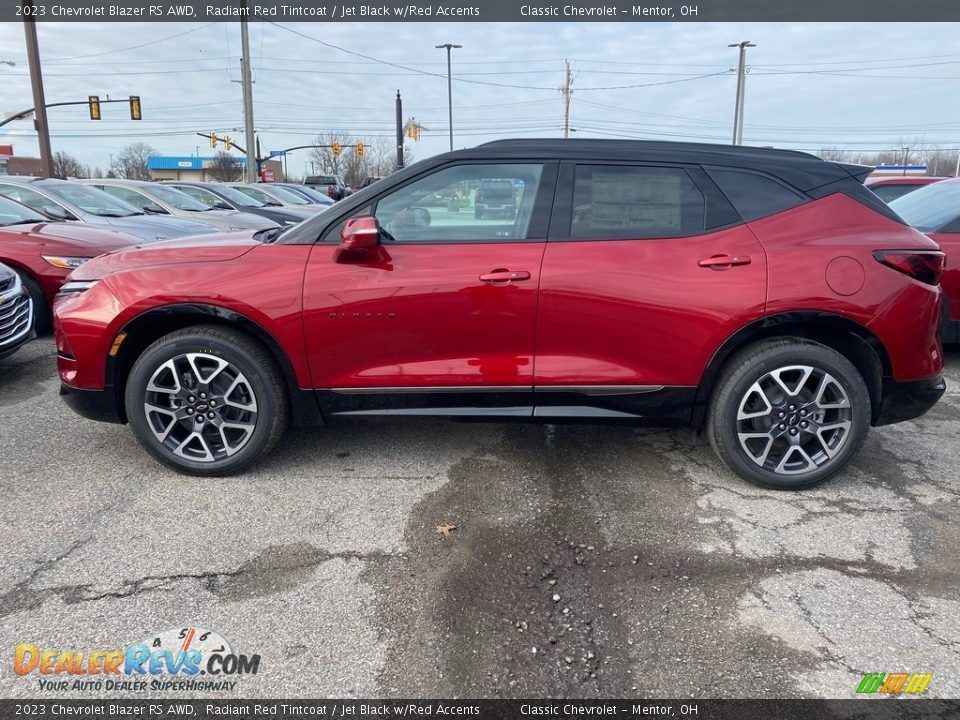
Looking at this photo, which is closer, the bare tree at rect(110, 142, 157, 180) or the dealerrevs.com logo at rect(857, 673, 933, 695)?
the dealerrevs.com logo at rect(857, 673, 933, 695)

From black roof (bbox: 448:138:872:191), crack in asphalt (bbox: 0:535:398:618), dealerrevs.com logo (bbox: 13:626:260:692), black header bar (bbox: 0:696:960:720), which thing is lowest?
black header bar (bbox: 0:696:960:720)

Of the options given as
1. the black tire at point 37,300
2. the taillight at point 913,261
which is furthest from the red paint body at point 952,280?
the black tire at point 37,300

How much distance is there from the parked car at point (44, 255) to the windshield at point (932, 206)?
7374mm

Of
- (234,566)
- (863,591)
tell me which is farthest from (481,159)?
(863,591)

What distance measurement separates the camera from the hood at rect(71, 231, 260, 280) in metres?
3.38

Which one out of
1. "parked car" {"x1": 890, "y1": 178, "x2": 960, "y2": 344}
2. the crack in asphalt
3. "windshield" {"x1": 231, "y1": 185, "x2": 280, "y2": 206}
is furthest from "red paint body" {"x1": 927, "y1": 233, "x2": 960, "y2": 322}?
"windshield" {"x1": 231, "y1": 185, "x2": 280, "y2": 206}

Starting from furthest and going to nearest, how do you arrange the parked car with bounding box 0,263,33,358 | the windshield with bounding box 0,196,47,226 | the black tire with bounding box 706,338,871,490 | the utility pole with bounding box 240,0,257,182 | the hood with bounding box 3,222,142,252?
the utility pole with bounding box 240,0,257,182 < the windshield with bounding box 0,196,47,226 < the hood with bounding box 3,222,142,252 < the parked car with bounding box 0,263,33,358 < the black tire with bounding box 706,338,871,490

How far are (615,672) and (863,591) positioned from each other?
116 cm

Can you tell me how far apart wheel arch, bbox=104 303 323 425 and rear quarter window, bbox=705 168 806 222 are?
2378 mm

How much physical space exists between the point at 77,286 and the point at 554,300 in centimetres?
256

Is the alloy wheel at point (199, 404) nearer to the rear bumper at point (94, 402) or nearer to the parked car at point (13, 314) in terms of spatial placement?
the rear bumper at point (94, 402)

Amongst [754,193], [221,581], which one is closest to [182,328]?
[221,581]

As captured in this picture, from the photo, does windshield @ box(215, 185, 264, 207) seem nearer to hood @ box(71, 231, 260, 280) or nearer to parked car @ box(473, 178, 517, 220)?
hood @ box(71, 231, 260, 280)

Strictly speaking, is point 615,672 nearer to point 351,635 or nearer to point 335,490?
point 351,635
